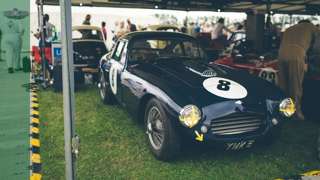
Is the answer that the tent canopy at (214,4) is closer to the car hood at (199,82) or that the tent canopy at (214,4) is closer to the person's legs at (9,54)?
the person's legs at (9,54)

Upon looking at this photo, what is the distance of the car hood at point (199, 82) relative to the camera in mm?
3961

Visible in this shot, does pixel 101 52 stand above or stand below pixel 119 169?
above

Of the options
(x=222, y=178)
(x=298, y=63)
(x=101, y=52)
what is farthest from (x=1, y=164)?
(x=101, y=52)

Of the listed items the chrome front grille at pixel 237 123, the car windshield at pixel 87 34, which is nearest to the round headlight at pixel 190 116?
the chrome front grille at pixel 237 123

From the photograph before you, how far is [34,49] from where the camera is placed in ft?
35.4

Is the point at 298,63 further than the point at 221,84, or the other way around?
the point at 298,63

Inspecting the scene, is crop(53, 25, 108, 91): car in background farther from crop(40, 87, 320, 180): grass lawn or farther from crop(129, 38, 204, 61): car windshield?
crop(129, 38, 204, 61): car windshield

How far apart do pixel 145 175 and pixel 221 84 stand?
1.41 m

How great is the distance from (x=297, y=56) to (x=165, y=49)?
2273mm

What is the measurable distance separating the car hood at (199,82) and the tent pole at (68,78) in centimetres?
141

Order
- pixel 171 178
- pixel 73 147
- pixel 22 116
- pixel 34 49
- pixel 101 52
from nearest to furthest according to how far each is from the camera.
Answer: pixel 73 147 < pixel 171 178 < pixel 22 116 < pixel 101 52 < pixel 34 49

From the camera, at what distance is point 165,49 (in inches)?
216

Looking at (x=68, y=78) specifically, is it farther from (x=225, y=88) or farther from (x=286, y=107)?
(x=286, y=107)

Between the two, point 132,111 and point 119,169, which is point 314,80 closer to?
point 132,111
